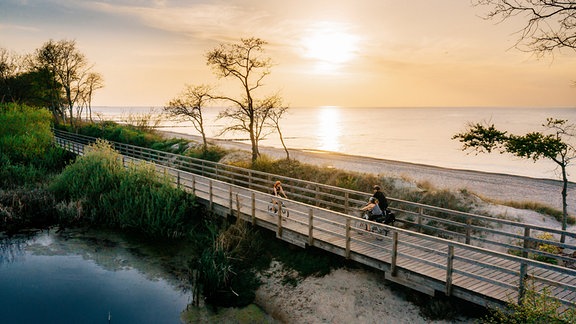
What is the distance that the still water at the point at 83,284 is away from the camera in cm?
1088

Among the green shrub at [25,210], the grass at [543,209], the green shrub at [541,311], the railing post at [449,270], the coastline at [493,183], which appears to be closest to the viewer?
the green shrub at [541,311]

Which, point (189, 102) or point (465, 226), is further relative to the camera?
point (189, 102)

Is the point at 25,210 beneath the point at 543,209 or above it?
beneath

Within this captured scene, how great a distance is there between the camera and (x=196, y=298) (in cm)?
1157

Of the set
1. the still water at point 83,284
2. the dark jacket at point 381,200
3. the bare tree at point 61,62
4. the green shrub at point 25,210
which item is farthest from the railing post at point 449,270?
the bare tree at point 61,62

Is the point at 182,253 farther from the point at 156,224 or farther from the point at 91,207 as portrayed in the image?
the point at 91,207

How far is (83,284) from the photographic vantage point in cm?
1228

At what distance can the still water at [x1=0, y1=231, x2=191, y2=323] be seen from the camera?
10875mm

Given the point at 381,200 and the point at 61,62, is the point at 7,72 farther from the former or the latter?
the point at 381,200

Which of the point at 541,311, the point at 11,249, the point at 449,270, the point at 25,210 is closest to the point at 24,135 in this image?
the point at 25,210

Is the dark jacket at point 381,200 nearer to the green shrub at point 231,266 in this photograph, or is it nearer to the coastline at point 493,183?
the green shrub at point 231,266

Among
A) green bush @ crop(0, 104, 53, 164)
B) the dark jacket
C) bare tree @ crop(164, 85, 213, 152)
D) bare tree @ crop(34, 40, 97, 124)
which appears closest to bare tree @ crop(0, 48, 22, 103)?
bare tree @ crop(34, 40, 97, 124)

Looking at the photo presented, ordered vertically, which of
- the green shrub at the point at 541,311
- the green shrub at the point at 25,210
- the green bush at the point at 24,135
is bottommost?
the green shrub at the point at 25,210

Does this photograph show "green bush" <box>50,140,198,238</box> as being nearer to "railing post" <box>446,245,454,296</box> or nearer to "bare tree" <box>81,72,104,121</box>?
"railing post" <box>446,245,454,296</box>
